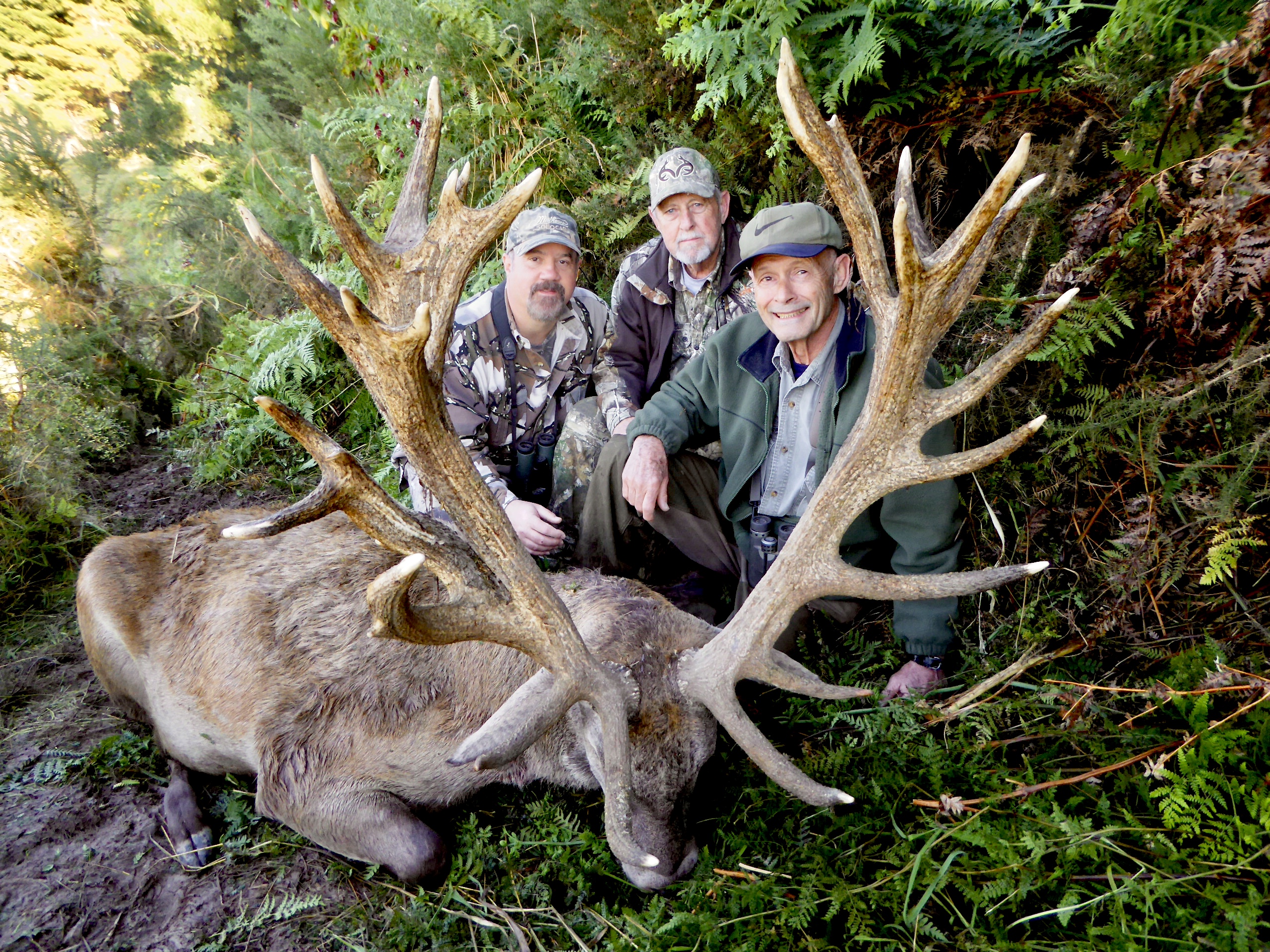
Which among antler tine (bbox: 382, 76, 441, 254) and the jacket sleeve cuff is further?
the jacket sleeve cuff

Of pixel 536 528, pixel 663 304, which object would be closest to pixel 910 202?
pixel 536 528

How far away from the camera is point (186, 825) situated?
150 inches

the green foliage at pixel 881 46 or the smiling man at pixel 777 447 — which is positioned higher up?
the green foliage at pixel 881 46

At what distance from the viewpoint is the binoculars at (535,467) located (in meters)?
5.43

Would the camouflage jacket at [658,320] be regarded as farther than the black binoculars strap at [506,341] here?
Yes

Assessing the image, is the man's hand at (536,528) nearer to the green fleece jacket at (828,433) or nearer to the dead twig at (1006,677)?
the green fleece jacket at (828,433)

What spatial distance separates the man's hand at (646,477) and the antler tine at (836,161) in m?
1.80

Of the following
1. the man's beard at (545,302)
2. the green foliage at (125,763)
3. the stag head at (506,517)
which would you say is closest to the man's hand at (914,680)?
the stag head at (506,517)

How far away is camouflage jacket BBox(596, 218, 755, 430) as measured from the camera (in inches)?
212

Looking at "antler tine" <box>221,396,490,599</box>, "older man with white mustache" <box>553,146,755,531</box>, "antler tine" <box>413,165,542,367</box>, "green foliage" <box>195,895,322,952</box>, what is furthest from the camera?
"older man with white mustache" <box>553,146,755,531</box>

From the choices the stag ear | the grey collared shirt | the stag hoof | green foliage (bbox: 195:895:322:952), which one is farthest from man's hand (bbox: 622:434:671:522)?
the stag hoof

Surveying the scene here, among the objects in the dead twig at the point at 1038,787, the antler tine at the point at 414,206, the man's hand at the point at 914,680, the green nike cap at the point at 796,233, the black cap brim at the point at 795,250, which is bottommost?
the man's hand at the point at 914,680

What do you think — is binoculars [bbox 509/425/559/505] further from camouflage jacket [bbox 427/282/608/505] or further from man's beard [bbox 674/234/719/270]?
man's beard [bbox 674/234/719/270]

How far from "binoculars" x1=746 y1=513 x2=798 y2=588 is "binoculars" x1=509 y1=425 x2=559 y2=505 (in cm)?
173
